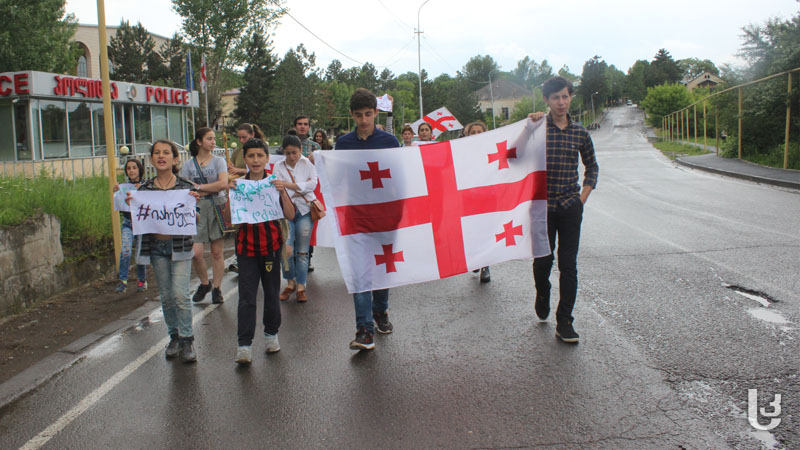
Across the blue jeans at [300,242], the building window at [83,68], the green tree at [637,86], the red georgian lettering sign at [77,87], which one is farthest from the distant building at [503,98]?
the blue jeans at [300,242]

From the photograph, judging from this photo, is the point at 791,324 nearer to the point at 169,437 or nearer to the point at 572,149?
the point at 572,149

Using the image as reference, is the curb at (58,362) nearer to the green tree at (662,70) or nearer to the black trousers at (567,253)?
the black trousers at (567,253)

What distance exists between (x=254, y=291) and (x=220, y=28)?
5551cm

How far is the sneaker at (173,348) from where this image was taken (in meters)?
5.35

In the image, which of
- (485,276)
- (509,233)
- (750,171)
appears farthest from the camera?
(750,171)

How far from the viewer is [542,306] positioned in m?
5.83

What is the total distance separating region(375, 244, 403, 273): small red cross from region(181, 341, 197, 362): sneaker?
1.66 metres

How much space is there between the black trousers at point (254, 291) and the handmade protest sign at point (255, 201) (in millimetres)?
318

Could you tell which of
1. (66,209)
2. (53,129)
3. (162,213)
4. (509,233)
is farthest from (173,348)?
(53,129)

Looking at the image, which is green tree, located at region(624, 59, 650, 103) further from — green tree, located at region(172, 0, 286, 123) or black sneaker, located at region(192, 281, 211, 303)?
black sneaker, located at region(192, 281, 211, 303)

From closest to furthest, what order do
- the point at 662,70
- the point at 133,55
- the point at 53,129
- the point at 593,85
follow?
1. the point at 53,129
2. the point at 133,55
3. the point at 593,85
4. the point at 662,70

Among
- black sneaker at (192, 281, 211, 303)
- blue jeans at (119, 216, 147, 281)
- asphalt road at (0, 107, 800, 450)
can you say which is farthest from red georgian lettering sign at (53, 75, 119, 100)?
asphalt road at (0, 107, 800, 450)

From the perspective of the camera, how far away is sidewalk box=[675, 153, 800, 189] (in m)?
17.8

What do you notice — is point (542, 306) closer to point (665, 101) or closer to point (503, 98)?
point (665, 101)
